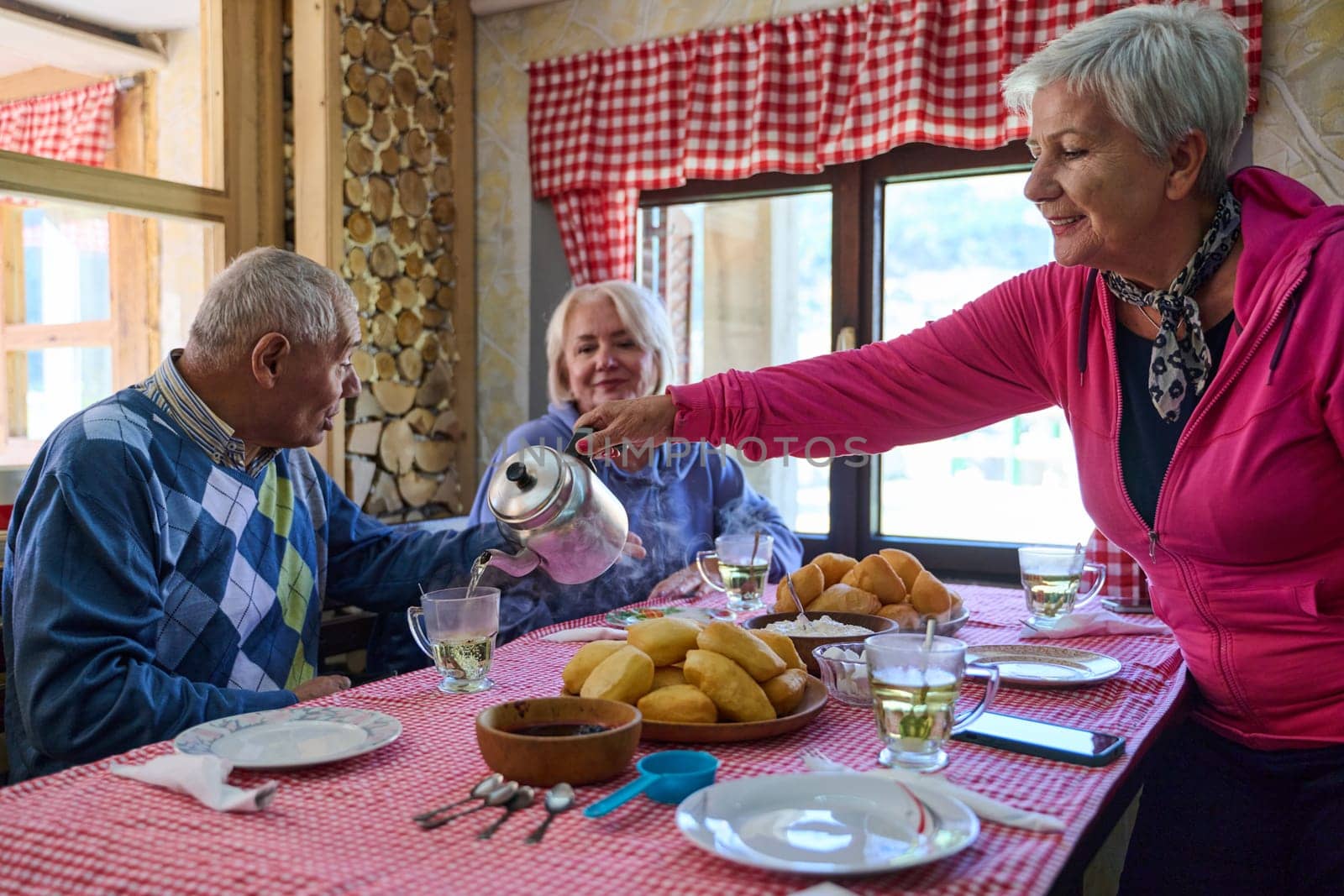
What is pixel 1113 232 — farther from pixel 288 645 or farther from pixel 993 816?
pixel 288 645

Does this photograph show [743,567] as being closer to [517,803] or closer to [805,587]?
[805,587]

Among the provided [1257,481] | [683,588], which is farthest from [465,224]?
[1257,481]

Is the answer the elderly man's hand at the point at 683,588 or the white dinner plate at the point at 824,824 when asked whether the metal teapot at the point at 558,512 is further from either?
the white dinner plate at the point at 824,824

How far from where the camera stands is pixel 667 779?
104 cm

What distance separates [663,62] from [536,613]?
2.00m

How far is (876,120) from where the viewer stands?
128 inches

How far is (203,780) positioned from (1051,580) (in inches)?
54.7

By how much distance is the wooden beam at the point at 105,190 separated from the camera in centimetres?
275

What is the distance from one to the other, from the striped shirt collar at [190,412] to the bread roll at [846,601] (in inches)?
39.1

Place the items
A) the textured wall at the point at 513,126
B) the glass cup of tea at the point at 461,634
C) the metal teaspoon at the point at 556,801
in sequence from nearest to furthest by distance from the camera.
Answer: the metal teaspoon at the point at 556,801, the glass cup of tea at the point at 461,634, the textured wall at the point at 513,126

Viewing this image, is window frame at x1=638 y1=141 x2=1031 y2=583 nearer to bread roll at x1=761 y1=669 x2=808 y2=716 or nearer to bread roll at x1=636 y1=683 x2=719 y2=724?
bread roll at x1=761 y1=669 x2=808 y2=716

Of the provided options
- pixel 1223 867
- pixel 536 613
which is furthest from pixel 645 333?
pixel 1223 867

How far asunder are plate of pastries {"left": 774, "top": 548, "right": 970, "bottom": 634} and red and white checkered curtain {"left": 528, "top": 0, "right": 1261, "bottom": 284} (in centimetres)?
174

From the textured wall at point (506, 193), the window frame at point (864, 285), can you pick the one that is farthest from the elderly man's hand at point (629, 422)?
→ the textured wall at point (506, 193)
